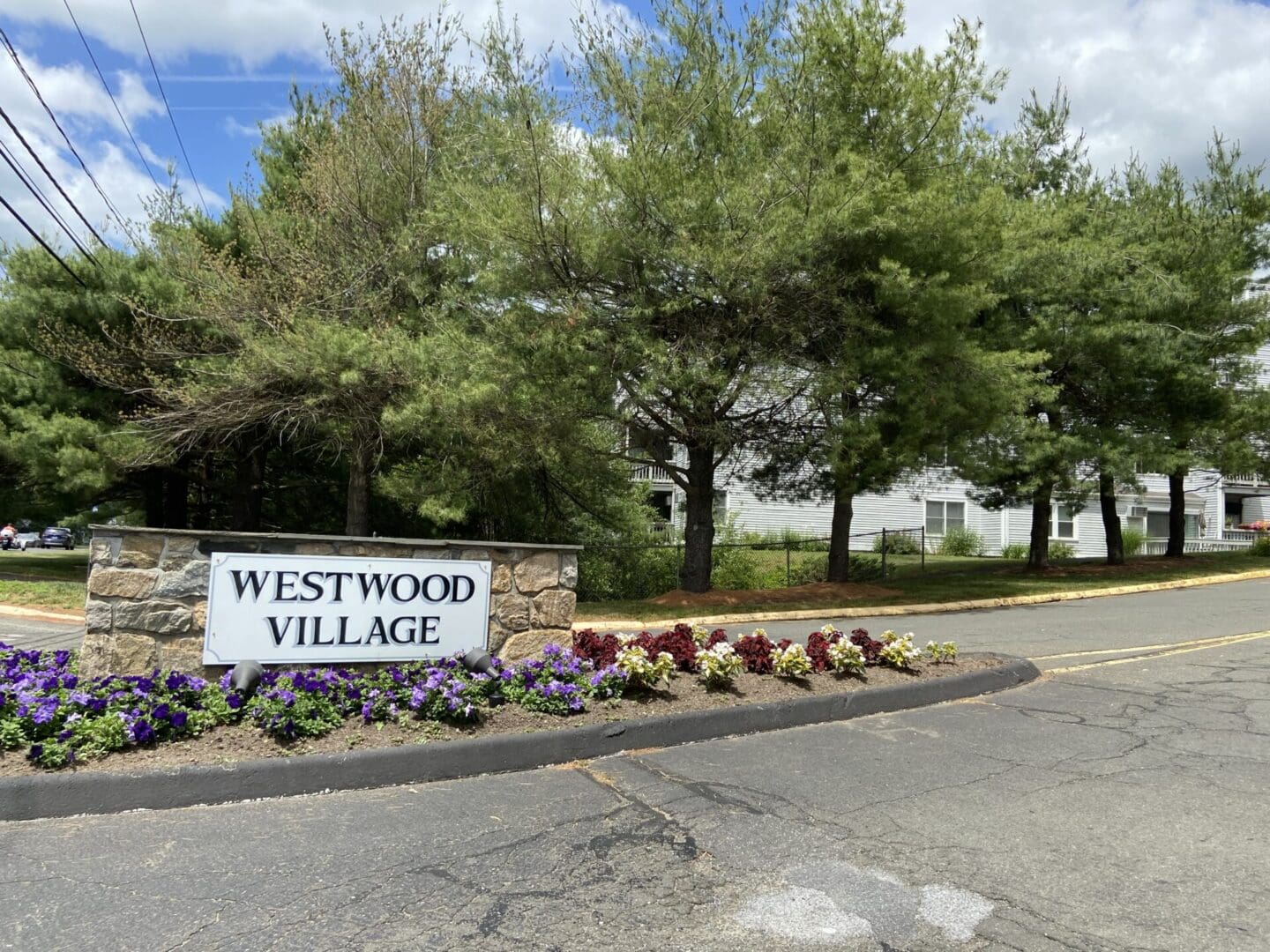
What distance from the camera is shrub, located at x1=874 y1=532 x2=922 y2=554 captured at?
1228 inches

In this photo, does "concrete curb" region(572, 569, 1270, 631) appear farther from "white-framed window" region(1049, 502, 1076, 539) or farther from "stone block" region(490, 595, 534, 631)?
"white-framed window" region(1049, 502, 1076, 539)

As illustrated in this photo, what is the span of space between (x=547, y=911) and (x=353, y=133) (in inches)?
644

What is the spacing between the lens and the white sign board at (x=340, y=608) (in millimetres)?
6137

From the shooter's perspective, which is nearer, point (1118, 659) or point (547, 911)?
point (547, 911)

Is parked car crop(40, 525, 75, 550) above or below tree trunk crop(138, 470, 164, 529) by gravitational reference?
below

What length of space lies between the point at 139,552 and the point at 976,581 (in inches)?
760

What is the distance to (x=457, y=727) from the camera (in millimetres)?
5754

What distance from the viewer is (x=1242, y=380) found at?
2269 cm

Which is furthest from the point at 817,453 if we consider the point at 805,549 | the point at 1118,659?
the point at 805,549

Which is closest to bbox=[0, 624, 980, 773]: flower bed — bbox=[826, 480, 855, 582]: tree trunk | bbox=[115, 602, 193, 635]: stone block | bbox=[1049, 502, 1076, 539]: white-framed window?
bbox=[115, 602, 193, 635]: stone block

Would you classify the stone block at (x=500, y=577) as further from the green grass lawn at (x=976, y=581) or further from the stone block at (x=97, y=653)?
the green grass lawn at (x=976, y=581)

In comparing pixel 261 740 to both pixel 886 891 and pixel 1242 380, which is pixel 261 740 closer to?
pixel 886 891

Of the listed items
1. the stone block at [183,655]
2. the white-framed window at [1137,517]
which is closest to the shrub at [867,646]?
the stone block at [183,655]

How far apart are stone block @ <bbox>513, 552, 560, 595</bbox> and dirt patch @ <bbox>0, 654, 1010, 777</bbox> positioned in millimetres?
Answer: 1236
